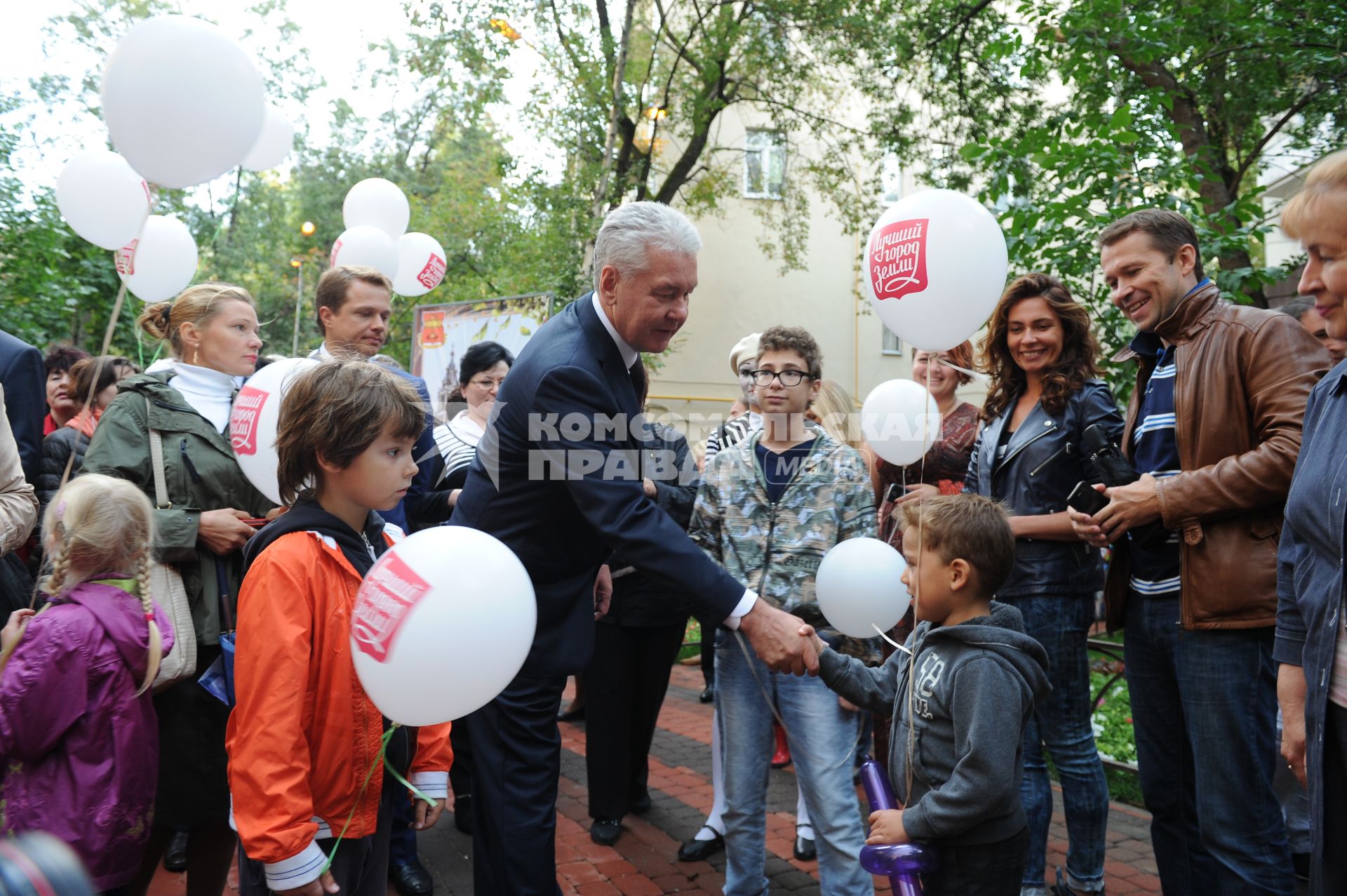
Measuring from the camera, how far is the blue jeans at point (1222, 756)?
A: 8.74ft

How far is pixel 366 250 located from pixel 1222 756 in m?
4.96

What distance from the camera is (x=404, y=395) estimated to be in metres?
2.29

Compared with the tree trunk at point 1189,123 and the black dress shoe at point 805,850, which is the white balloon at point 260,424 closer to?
the black dress shoe at point 805,850

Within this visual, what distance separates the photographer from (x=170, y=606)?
297 centimetres

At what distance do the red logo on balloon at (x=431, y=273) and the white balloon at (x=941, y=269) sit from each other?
14.2 feet

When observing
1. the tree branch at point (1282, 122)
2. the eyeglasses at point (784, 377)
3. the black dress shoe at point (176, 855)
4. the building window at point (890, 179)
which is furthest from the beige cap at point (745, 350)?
the building window at point (890, 179)

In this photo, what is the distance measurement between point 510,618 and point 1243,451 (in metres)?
2.24

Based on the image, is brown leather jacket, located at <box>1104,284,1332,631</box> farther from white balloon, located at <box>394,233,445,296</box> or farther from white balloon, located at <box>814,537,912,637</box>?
white balloon, located at <box>394,233,445,296</box>

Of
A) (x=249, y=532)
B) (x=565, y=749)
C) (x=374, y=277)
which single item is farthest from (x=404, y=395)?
(x=565, y=749)

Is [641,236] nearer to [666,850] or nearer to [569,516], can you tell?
[569,516]

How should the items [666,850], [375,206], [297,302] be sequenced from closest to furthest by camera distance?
1. [666,850]
2. [375,206]
3. [297,302]

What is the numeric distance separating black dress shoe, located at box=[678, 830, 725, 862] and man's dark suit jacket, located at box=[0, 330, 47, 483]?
2912mm

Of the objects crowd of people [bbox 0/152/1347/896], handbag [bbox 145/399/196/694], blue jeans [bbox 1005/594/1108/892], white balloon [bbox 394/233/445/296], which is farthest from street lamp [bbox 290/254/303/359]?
blue jeans [bbox 1005/594/1108/892]

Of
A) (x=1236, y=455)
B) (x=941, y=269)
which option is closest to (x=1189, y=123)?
(x=941, y=269)
